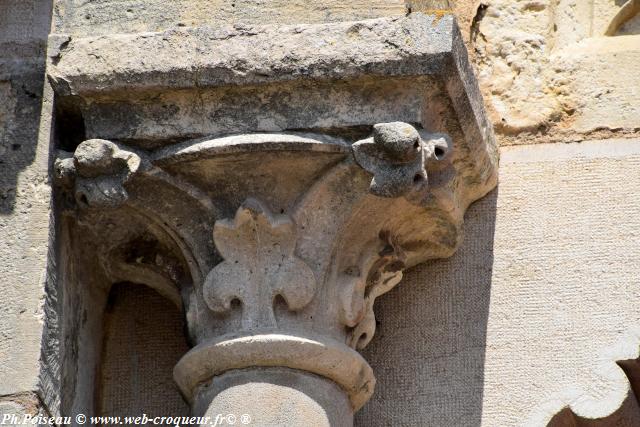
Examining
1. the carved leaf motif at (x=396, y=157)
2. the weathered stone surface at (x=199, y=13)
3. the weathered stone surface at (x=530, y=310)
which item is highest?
the weathered stone surface at (x=199, y=13)

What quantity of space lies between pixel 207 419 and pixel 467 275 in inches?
27.0

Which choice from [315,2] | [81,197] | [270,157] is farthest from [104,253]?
[315,2]

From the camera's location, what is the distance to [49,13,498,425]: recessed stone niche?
3328mm

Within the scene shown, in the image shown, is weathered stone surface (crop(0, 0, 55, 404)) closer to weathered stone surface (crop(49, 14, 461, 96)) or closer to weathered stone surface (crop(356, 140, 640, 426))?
weathered stone surface (crop(49, 14, 461, 96))

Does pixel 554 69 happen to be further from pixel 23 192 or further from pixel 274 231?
pixel 23 192

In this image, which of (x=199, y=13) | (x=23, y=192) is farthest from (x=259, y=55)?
(x=23, y=192)

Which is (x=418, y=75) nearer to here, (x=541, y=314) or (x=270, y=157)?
(x=270, y=157)

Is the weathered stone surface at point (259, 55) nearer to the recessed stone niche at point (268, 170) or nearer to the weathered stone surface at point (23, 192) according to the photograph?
Result: the recessed stone niche at point (268, 170)

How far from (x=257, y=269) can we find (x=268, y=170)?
19cm

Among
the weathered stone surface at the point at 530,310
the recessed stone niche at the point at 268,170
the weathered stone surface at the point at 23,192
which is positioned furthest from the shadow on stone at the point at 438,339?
the weathered stone surface at the point at 23,192

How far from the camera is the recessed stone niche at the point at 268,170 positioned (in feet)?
10.9

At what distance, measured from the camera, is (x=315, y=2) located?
3.47 metres

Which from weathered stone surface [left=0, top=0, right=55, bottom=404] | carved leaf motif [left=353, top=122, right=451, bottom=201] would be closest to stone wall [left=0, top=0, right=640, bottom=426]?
weathered stone surface [left=0, top=0, right=55, bottom=404]

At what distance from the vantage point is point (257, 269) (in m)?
3.36
